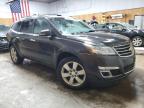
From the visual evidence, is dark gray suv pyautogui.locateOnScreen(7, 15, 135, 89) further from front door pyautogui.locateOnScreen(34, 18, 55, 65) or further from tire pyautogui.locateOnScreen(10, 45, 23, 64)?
tire pyautogui.locateOnScreen(10, 45, 23, 64)

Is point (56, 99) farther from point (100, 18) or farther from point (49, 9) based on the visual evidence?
point (49, 9)

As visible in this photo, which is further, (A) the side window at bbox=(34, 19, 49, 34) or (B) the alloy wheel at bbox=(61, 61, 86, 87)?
(A) the side window at bbox=(34, 19, 49, 34)

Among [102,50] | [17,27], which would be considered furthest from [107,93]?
[17,27]

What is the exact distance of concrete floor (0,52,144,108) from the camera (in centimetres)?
266

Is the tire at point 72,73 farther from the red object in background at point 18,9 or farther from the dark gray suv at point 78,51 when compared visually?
the red object in background at point 18,9

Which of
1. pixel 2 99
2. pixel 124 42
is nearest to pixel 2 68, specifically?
pixel 2 99

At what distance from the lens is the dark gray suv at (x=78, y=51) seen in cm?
276

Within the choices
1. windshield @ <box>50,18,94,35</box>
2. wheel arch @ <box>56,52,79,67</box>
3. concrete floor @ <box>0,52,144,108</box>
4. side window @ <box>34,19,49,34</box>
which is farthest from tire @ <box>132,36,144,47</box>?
wheel arch @ <box>56,52,79,67</box>

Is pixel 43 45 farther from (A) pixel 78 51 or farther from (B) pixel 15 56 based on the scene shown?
(B) pixel 15 56

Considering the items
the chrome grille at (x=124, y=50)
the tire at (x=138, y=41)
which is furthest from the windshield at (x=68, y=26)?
the tire at (x=138, y=41)

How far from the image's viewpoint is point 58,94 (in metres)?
3.03

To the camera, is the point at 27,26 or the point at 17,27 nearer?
the point at 27,26

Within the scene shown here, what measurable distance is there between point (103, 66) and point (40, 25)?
6.48ft

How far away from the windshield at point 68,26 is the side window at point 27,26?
31.0 inches
